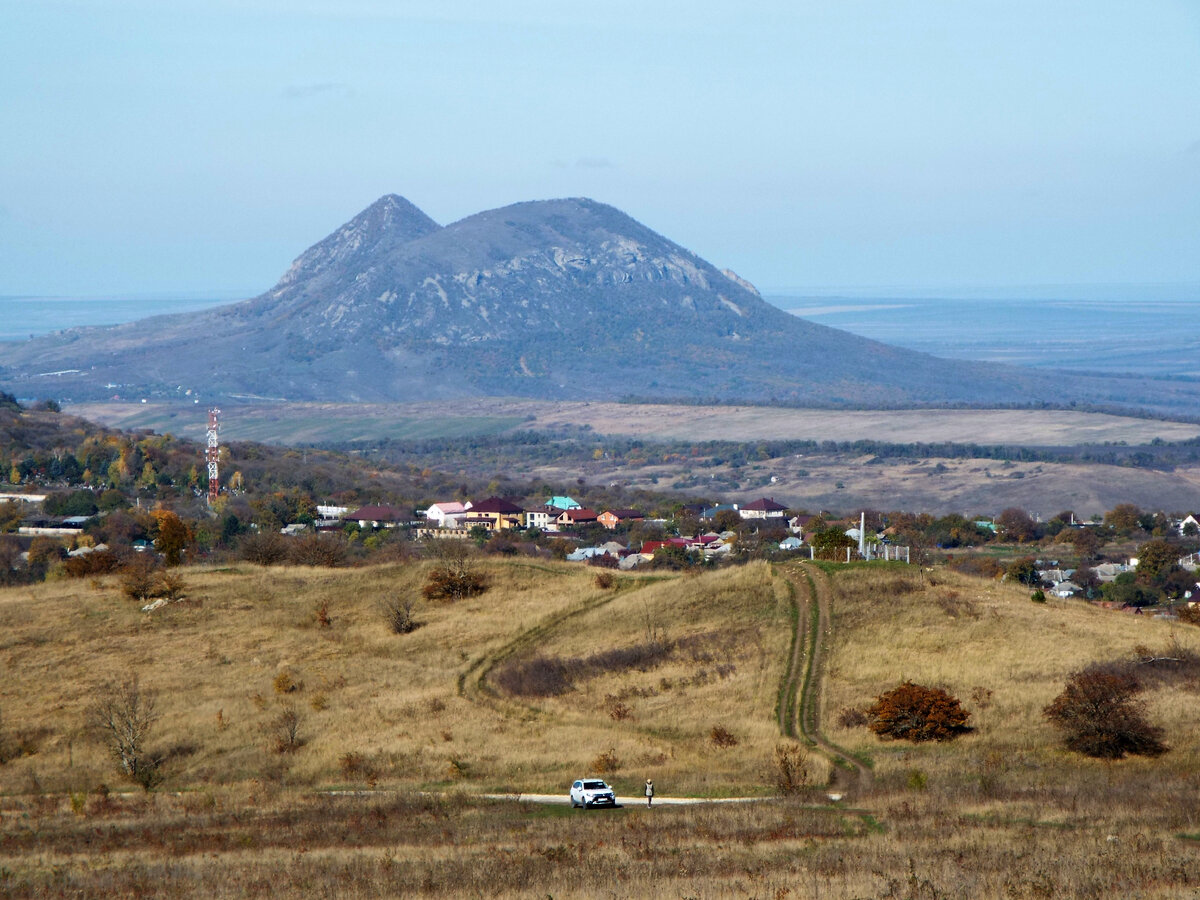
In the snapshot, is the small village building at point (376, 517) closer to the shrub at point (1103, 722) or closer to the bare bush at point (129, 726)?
the bare bush at point (129, 726)

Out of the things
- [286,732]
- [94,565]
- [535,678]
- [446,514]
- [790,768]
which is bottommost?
[446,514]

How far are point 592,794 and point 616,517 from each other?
348 feet

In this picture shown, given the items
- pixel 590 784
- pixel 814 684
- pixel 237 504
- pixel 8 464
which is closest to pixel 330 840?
pixel 590 784

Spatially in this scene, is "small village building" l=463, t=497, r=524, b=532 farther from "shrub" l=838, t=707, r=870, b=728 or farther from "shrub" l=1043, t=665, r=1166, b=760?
"shrub" l=1043, t=665, r=1166, b=760

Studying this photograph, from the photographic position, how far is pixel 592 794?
32281 mm

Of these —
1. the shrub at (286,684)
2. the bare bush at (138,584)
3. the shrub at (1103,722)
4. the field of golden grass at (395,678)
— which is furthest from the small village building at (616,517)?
the shrub at (1103,722)

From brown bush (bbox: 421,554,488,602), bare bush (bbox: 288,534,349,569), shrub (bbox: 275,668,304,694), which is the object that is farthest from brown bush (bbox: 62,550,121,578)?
shrub (bbox: 275,668,304,694)

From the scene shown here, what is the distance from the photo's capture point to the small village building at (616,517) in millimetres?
137125

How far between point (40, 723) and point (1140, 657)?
3327 centimetres

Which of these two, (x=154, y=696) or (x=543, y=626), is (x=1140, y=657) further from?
(x=154, y=696)

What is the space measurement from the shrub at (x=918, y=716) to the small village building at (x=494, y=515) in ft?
324

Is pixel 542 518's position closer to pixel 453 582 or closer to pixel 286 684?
pixel 453 582

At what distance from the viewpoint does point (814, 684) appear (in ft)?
140

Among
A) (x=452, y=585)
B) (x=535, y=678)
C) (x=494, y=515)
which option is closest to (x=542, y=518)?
(x=494, y=515)
